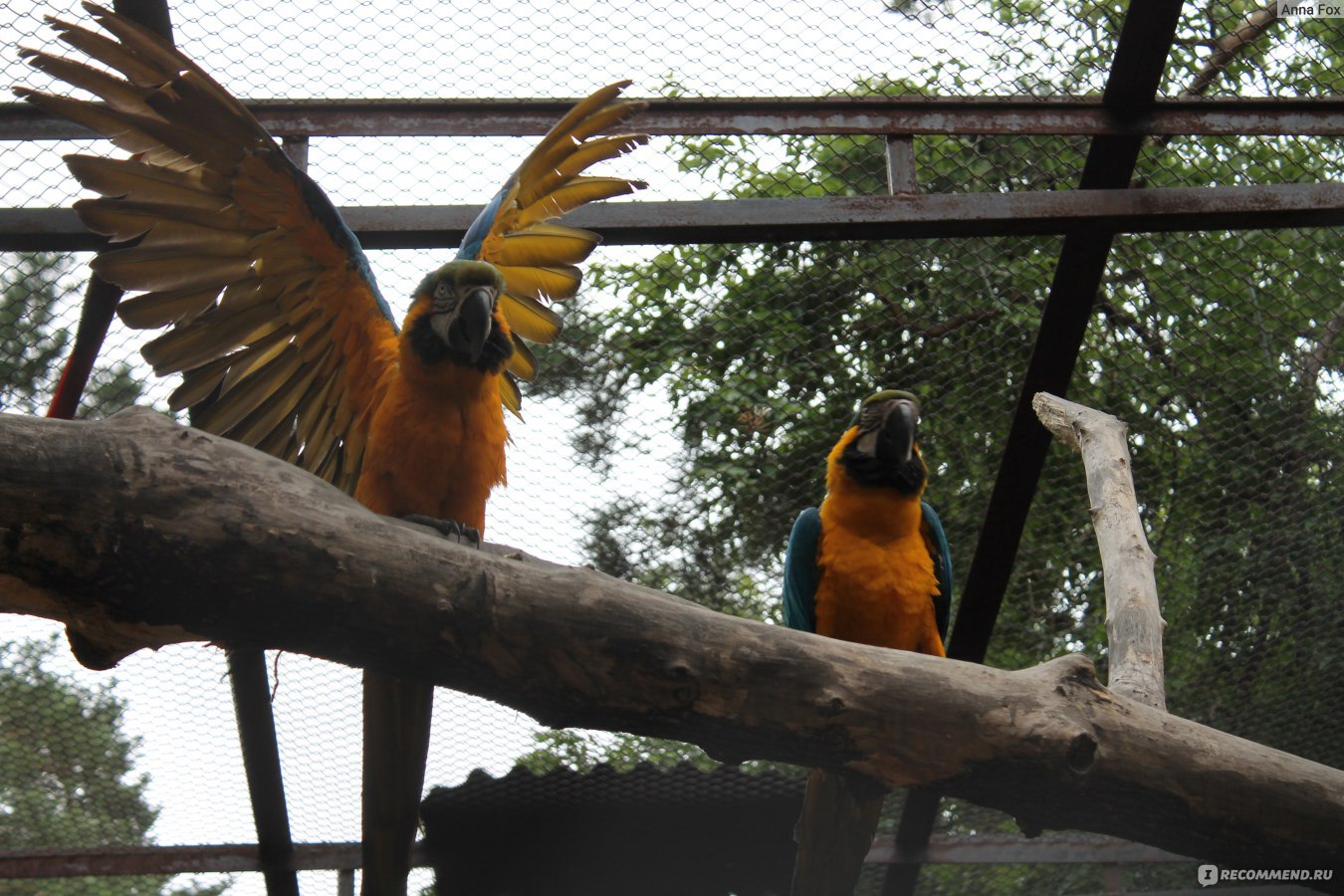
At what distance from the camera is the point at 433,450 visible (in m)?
2.60

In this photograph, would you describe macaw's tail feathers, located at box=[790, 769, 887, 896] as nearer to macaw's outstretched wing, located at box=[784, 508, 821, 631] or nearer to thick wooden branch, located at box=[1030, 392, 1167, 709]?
macaw's outstretched wing, located at box=[784, 508, 821, 631]

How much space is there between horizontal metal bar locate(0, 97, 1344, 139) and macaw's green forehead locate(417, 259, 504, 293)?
43 centimetres

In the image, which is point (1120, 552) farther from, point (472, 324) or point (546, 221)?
point (546, 221)

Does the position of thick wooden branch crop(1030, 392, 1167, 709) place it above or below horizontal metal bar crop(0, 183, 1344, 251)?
below

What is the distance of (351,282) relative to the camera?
271 cm

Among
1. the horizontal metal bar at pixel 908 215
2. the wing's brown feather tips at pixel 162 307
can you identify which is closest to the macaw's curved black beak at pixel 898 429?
the horizontal metal bar at pixel 908 215

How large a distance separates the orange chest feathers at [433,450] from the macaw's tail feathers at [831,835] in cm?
112

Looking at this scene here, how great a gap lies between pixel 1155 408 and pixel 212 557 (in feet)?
9.92

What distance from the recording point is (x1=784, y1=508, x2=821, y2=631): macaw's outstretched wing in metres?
3.05

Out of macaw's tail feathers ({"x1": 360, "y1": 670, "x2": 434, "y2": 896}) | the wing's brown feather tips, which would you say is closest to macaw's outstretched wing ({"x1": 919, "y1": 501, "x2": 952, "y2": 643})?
macaw's tail feathers ({"x1": 360, "y1": 670, "x2": 434, "y2": 896})

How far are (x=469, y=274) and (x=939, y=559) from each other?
1539mm

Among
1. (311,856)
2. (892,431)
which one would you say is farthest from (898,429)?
(311,856)

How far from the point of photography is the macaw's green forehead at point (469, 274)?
2.62 m

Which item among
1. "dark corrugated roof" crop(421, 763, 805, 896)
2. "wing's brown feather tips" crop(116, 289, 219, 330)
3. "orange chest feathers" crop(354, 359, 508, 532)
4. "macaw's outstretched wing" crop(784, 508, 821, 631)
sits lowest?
"dark corrugated roof" crop(421, 763, 805, 896)
